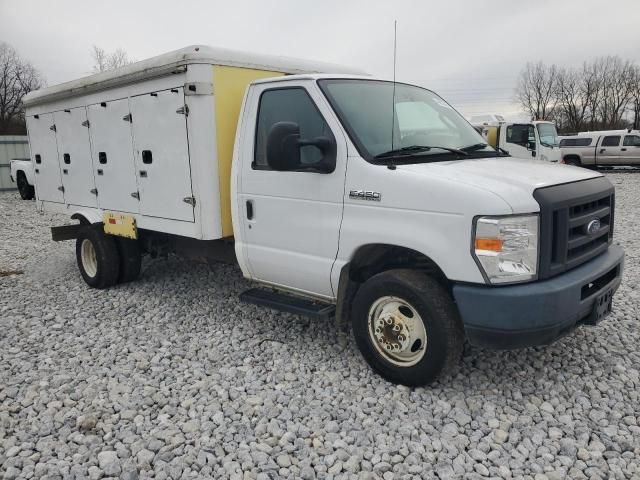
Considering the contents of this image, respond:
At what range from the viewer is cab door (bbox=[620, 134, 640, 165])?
22.5 m

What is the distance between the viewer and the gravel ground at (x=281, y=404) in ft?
10.2

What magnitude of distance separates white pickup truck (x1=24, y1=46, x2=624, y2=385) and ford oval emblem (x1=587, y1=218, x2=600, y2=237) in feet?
0.05

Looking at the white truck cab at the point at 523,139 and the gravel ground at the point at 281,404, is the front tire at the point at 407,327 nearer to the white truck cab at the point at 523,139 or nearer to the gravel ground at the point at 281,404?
the gravel ground at the point at 281,404

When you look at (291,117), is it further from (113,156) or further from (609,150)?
(609,150)

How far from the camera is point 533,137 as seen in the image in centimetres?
1814

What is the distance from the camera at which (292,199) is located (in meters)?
4.30

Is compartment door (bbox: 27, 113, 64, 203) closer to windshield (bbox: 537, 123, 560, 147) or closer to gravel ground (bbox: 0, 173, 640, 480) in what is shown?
gravel ground (bbox: 0, 173, 640, 480)

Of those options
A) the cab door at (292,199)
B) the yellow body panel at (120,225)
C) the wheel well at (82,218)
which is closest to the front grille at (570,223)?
the cab door at (292,199)

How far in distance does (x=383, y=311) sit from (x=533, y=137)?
53.7ft

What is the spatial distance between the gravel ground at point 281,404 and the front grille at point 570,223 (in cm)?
101

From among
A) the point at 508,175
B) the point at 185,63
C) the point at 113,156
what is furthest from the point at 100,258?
the point at 508,175

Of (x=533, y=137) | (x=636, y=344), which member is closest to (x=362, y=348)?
(x=636, y=344)

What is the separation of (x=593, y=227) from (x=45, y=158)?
685cm

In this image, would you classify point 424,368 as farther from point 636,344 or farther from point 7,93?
point 7,93
